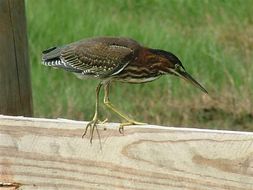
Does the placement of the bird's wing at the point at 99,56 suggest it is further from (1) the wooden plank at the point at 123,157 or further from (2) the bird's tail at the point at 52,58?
(1) the wooden plank at the point at 123,157

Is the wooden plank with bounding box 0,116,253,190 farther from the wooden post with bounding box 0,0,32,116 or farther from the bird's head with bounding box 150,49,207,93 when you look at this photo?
the bird's head with bounding box 150,49,207,93

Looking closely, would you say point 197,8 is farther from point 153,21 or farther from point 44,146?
point 44,146

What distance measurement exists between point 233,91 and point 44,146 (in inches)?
134

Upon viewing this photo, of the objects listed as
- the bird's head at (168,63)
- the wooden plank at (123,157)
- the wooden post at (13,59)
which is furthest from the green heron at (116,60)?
the wooden plank at (123,157)

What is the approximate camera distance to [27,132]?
2.83 meters

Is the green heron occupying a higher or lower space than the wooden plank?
higher

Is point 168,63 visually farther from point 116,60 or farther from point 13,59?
point 13,59

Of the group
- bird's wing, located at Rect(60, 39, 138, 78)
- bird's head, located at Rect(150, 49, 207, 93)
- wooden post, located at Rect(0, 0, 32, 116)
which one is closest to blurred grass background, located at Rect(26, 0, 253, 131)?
bird's wing, located at Rect(60, 39, 138, 78)

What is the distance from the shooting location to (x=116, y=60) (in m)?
3.35

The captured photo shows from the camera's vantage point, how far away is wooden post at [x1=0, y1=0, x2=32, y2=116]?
3.08 metres

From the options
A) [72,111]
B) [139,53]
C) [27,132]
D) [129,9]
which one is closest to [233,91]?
[72,111]

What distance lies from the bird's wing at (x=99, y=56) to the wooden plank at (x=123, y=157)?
0.55 metres

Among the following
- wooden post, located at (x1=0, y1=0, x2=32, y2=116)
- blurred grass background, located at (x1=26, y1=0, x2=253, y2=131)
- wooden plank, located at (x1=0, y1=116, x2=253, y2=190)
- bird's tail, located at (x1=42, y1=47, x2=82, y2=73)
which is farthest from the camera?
blurred grass background, located at (x1=26, y1=0, x2=253, y2=131)

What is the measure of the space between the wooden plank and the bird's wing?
0.55 meters
